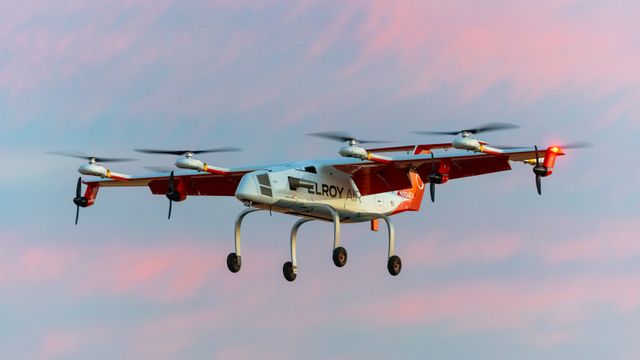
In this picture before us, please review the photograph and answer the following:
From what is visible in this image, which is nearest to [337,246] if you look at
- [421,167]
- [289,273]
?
[289,273]

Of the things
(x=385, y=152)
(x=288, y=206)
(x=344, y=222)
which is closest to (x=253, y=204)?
(x=288, y=206)

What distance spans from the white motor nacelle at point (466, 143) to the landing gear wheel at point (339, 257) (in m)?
6.63

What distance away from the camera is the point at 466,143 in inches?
2037

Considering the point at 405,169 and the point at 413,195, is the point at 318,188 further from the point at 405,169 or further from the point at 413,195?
the point at 413,195

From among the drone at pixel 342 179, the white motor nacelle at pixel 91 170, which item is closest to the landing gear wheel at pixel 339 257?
the drone at pixel 342 179

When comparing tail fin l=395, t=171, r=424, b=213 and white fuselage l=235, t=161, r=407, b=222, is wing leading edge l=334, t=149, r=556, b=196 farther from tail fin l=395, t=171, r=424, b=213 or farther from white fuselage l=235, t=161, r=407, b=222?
tail fin l=395, t=171, r=424, b=213

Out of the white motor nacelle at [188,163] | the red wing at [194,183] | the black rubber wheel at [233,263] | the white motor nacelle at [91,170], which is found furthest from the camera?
the red wing at [194,183]

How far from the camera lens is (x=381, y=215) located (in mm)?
59125

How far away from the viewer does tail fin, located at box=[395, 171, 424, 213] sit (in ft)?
199

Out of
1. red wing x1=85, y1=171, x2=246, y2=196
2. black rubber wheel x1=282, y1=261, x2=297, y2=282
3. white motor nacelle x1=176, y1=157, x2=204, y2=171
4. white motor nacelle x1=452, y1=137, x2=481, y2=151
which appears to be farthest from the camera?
red wing x1=85, y1=171, x2=246, y2=196

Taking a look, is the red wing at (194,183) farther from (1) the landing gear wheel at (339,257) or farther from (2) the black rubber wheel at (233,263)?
(1) the landing gear wheel at (339,257)

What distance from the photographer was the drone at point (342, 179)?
2131 inches

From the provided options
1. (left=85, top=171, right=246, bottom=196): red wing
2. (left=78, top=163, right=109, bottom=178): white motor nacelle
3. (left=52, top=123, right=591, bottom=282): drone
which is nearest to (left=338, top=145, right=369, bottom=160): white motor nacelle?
(left=52, top=123, right=591, bottom=282): drone

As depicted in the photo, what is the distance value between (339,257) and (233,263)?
471cm
